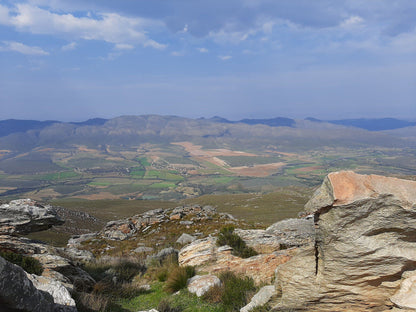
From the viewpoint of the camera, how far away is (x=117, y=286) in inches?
471

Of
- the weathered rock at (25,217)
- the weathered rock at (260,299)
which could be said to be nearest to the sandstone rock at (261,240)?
the weathered rock at (260,299)

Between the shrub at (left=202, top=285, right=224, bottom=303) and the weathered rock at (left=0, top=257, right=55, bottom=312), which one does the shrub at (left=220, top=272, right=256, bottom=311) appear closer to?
the shrub at (left=202, top=285, right=224, bottom=303)

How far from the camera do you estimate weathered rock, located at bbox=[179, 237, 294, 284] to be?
36.9 ft

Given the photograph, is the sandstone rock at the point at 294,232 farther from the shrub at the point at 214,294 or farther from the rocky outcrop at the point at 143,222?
the rocky outcrop at the point at 143,222

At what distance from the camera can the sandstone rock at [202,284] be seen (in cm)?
1054

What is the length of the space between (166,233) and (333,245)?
26.5 m

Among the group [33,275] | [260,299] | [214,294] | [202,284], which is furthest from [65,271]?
[260,299]

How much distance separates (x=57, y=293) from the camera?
750cm

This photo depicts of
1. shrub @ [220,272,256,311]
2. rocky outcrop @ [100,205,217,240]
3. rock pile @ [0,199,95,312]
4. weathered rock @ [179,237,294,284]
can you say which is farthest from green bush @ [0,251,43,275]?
rocky outcrop @ [100,205,217,240]

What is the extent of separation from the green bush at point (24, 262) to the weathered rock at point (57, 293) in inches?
87.3

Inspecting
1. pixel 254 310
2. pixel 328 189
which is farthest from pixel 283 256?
pixel 328 189

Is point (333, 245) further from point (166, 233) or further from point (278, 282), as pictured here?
point (166, 233)

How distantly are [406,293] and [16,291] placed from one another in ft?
27.2

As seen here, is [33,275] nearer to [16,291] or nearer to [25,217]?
[16,291]
